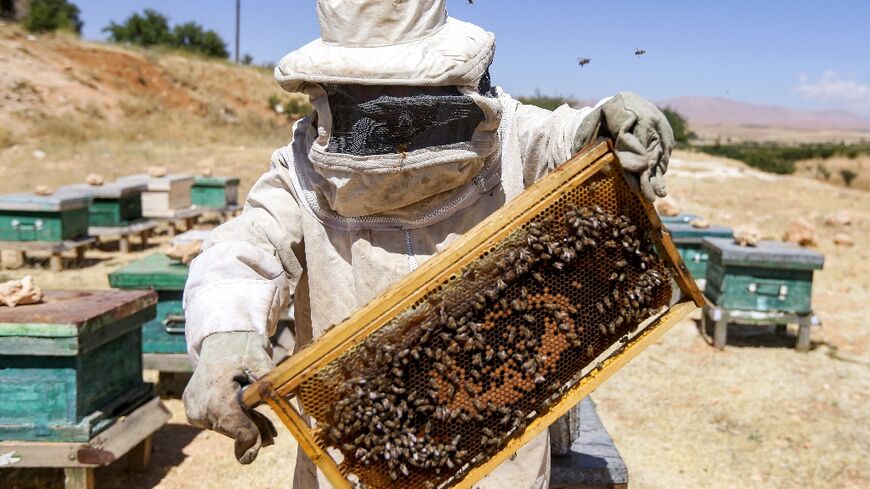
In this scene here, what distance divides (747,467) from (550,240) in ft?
14.9

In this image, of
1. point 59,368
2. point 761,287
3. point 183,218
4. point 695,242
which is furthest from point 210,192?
point 761,287

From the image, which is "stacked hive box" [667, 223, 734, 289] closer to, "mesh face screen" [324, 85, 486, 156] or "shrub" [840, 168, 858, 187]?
"mesh face screen" [324, 85, 486, 156]

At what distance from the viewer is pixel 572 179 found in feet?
6.31

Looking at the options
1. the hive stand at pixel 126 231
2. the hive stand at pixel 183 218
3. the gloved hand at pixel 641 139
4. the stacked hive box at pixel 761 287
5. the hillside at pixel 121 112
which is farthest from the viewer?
the hillside at pixel 121 112

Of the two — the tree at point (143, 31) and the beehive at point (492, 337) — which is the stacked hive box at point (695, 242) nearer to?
the beehive at point (492, 337)

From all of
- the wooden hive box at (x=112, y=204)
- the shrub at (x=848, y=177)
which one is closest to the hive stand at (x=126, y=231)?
the wooden hive box at (x=112, y=204)

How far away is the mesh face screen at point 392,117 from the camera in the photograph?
1887 millimetres

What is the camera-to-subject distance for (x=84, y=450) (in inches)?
166

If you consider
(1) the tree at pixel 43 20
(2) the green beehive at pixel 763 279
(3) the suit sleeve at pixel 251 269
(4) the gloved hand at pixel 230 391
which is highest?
(1) the tree at pixel 43 20

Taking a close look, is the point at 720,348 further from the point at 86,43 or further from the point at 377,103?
the point at 86,43

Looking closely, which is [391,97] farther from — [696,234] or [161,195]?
[161,195]

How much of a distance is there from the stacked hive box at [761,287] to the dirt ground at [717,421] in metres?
0.53

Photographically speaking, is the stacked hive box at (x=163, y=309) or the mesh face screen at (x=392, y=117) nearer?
the mesh face screen at (x=392, y=117)

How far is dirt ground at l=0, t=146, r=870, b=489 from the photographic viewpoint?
5301mm
